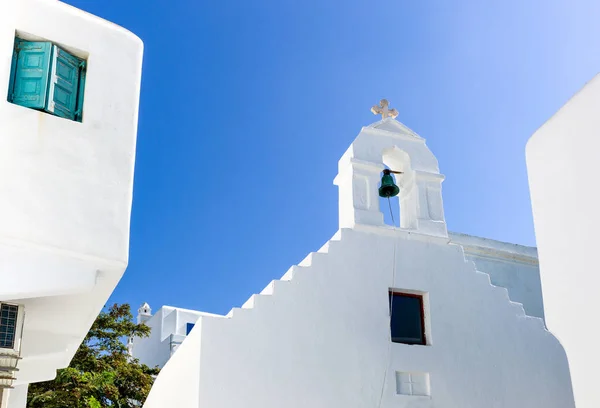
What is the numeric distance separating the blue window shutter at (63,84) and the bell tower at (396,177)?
12.4 feet

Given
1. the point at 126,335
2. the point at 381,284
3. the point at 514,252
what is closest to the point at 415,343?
the point at 381,284

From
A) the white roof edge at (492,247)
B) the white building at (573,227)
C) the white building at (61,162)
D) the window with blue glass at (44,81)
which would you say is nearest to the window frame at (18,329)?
the white building at (61,162)

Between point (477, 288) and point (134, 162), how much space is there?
188 inches

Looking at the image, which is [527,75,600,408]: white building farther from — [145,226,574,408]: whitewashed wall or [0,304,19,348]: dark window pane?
[0,304,19,348]: dark window pane

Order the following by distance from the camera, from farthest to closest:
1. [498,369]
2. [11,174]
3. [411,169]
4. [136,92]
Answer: [411,169]
[498,369]
[136,92]
[11,174]

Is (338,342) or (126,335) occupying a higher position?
(126,335)

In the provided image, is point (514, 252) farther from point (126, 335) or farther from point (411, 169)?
point (126, 335)

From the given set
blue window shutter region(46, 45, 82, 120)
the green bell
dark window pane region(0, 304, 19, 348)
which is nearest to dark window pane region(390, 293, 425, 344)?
the green bell

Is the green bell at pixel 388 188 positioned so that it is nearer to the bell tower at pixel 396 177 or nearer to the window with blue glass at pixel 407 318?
the bell tower at pixel 396 177

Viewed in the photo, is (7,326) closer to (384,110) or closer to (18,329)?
(18,329)

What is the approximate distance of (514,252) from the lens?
456 inches

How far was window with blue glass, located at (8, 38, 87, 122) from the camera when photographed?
6.77m

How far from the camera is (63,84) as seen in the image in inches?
277

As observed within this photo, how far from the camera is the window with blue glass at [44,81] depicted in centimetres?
677
